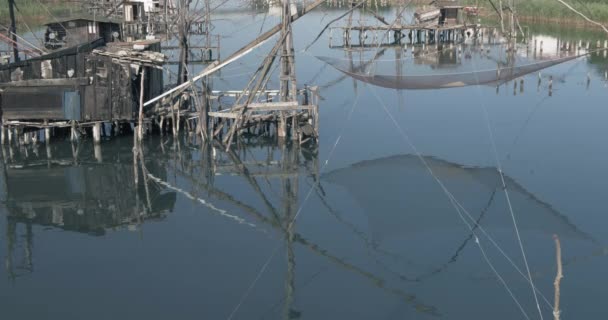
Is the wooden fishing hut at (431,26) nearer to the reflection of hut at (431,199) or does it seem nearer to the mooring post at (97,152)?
the mooring post at (97,152)

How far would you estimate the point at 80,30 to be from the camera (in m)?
26.5

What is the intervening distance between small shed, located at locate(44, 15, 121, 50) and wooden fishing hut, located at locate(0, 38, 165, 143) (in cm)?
631

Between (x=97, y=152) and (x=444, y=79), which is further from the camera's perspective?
(x=97, y=152)

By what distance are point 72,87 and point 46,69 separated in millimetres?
928

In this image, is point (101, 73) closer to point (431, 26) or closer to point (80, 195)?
point (80, 195)

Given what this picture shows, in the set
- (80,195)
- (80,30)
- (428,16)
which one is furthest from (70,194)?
(428,16)

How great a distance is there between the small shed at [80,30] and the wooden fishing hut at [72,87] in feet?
20.7

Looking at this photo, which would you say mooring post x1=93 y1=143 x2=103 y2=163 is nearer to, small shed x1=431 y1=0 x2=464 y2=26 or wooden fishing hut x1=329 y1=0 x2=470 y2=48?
wooden fishing hut x1=329 y1=0 x2=470 y2=48

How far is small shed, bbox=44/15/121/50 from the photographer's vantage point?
85.8ft

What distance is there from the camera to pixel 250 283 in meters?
11.4

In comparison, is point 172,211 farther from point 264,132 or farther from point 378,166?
point 264,132

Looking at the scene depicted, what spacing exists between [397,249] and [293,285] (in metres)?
2.42

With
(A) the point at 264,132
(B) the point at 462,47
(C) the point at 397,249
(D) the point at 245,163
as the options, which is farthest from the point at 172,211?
(B) the point at 462,47

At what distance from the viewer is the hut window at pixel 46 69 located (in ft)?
64.0
